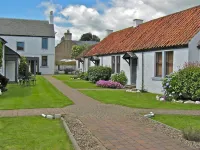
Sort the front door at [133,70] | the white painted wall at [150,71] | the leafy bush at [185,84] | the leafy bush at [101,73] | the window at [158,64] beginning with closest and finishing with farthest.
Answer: the leafy bush at [185,84], the white painted wall at [150,71], the window at [158,64], the front door at [133,70], the leafy bush at [101,73]

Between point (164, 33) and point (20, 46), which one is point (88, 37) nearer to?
point (20, 46)

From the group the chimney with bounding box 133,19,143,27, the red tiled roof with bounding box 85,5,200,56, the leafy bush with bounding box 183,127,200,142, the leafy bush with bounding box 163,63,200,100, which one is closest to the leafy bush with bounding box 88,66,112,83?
the red tiled roof with bounding box 85,5,200,56

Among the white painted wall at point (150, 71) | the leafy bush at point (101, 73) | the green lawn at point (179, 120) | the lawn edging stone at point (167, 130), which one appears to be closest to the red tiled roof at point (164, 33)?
the white painted wall at point (150, 71)

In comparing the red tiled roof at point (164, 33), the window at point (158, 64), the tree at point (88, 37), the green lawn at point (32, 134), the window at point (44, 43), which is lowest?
the green lawn at point (32, 134)

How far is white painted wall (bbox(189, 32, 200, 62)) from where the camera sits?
16.1 m

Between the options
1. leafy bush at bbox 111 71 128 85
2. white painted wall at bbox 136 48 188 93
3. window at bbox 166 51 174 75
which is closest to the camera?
white painted wall at bbox 136 48 188 93

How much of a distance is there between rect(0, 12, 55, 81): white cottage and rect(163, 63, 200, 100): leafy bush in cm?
3564

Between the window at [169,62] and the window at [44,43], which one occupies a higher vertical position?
the window at [44,43]

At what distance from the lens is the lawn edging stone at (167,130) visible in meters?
6.91

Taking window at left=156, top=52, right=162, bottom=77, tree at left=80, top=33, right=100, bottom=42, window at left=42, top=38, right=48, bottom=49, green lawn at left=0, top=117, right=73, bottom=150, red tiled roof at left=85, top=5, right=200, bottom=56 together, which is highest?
tree at left=80, top=33, right=100, bottom=42

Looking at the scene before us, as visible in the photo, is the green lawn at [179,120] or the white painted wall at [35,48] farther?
the white painted wall at [35,48]

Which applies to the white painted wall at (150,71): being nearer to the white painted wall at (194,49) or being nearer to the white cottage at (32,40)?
the white painted wall at (194,49)

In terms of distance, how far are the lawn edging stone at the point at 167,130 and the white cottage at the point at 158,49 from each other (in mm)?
7753

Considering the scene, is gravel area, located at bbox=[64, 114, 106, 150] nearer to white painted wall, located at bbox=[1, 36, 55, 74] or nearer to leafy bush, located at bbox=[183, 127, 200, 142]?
leafy bush, located at bbox=[183, 127, 200, 142]
